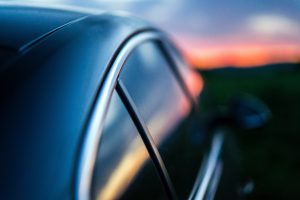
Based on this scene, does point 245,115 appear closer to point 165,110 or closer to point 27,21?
point 165,110

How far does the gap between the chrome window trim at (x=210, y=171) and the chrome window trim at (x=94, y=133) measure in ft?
2.39

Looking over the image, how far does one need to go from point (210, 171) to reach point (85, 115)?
56.0 inches

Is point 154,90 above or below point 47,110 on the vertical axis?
below

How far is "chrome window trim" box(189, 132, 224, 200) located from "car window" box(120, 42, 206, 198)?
4cm

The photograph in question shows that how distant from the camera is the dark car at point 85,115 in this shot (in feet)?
5.72

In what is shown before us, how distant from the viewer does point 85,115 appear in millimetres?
1894

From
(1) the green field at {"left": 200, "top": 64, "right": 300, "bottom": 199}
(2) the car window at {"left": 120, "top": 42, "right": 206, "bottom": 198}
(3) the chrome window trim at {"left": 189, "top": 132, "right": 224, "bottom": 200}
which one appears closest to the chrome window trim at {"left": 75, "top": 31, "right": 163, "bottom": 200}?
(2) the car window at {"left": 120, "top": 42, "right": 206, "bottom": 198}

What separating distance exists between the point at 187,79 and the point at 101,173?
6.56 feet

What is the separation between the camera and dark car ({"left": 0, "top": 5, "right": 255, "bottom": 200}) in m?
1.74

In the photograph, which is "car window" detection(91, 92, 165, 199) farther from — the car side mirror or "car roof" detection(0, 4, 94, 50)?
the car side mirror

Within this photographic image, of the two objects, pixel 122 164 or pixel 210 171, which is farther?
pixel 210 171

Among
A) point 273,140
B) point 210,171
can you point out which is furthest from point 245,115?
point 273,140

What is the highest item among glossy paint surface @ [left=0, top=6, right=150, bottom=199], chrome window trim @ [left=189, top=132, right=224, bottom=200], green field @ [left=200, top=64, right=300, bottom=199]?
glossy paint surface @ [left=0, top=6, right=150, bottom=199]

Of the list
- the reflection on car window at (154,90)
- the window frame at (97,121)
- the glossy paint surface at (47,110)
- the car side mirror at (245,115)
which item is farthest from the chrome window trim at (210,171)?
the glossy paint surface at (47,110)
